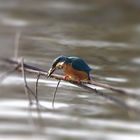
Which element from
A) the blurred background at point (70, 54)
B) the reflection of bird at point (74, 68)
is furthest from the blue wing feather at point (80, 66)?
the blurred background at point (70, 54)

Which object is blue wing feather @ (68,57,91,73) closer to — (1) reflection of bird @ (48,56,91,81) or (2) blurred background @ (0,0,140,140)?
(1) reflection of bird @ (48,56,91,81)

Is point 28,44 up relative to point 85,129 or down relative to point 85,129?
up

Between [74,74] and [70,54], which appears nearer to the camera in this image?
[74,74]

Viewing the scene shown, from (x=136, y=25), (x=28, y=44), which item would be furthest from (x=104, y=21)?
(x=28, y=44)

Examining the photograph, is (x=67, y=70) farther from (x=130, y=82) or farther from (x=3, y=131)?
(x=130, y=82)

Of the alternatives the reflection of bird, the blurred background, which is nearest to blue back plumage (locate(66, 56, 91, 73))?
the reflection of bird

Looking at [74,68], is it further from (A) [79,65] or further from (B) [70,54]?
(B) [70,54]

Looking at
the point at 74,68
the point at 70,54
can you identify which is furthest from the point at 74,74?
the point at 70,54
